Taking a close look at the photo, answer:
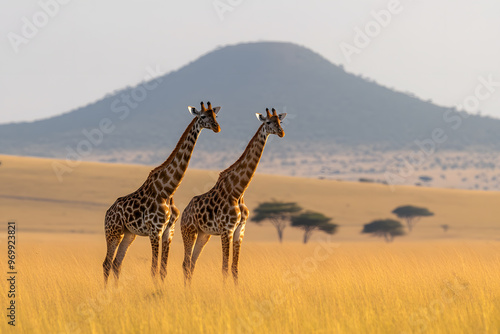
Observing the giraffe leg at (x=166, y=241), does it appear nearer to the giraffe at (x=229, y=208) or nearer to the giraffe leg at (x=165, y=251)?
the giraffe leg at (x=165, y=251)

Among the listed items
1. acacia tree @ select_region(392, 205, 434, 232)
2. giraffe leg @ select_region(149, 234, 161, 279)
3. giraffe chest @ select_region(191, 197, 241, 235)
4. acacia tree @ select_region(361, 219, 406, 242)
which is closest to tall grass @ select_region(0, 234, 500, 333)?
giraffe leg @ select_region(149, 234, 161, 279)

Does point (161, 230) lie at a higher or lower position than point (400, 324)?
higher

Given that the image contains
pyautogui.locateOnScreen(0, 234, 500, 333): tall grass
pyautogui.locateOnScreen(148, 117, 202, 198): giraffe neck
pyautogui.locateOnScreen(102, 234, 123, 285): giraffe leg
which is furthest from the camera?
pyautogui.locateOnScreen(102, 234, 123, 285): giraffe leg

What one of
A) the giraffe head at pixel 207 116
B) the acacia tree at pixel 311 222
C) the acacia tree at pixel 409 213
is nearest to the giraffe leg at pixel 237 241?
the giraffe head at pixel 207 116

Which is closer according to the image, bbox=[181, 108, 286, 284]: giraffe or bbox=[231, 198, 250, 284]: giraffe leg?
bbox=[231, 198, 250, 284]: giraffe leg

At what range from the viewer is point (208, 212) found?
52.6 feet

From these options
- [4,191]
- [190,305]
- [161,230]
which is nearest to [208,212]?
[161,230]

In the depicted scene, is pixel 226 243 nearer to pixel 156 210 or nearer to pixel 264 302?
pixel 156 210

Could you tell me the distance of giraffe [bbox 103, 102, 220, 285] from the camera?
49.4 feet

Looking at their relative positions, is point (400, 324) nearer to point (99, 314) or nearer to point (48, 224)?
point (99, 314)

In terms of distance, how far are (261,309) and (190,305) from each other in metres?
1.17

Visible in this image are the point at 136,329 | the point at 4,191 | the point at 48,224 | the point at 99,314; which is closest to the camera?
the point at 136,329

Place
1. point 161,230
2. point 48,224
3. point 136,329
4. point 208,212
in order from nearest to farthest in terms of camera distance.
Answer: point 136,329 < point 161,230 < point 208,212 < point 48,224

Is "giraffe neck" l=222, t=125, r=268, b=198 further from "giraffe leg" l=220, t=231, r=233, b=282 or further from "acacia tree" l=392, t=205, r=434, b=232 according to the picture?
"acacia tree" l=392, t=205, r=434, b=232
